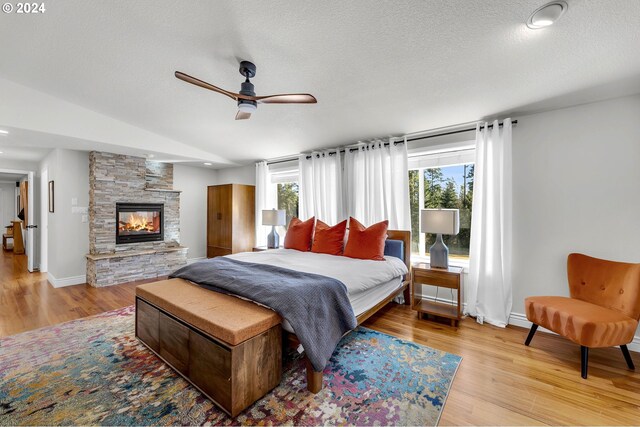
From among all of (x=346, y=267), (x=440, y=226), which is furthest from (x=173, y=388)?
(x=440, y=226)

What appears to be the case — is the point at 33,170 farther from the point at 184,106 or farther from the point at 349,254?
the point at 349,254

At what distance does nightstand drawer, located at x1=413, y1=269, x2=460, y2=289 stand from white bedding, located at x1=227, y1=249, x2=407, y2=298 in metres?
0.22

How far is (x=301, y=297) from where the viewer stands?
1.97 m

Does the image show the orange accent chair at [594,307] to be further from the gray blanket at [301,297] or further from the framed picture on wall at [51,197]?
the framed picture on wall at [51,197]

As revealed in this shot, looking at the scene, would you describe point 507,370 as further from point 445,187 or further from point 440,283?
point 445,187

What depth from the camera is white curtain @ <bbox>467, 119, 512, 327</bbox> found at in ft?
9.89

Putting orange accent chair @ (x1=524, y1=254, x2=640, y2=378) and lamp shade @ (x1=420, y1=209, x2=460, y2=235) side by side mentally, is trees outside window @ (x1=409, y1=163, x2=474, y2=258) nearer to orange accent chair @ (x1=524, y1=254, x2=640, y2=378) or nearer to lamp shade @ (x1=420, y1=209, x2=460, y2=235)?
lamp shade @ (x1=420, y1=209, x2=460, y2=235)

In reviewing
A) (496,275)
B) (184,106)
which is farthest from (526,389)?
(184,106)

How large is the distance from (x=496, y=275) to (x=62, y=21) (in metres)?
4.89

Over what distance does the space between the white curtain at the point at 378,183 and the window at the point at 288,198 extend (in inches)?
56.8

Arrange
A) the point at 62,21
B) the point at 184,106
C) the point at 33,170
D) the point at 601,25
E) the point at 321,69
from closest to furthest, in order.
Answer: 1. the point at 601,25
2. the point at 62,21
3. the point at 321,69
4. the point at 184,106
5. the point at 33,170

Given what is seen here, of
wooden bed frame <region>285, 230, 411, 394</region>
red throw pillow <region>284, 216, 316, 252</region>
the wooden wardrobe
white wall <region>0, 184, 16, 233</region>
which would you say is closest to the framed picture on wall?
the wooden wardrobe

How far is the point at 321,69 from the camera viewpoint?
2559 mm

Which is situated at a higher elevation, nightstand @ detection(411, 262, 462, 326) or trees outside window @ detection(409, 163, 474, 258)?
trees outside window @ detection(409, 163, 474, 258)
